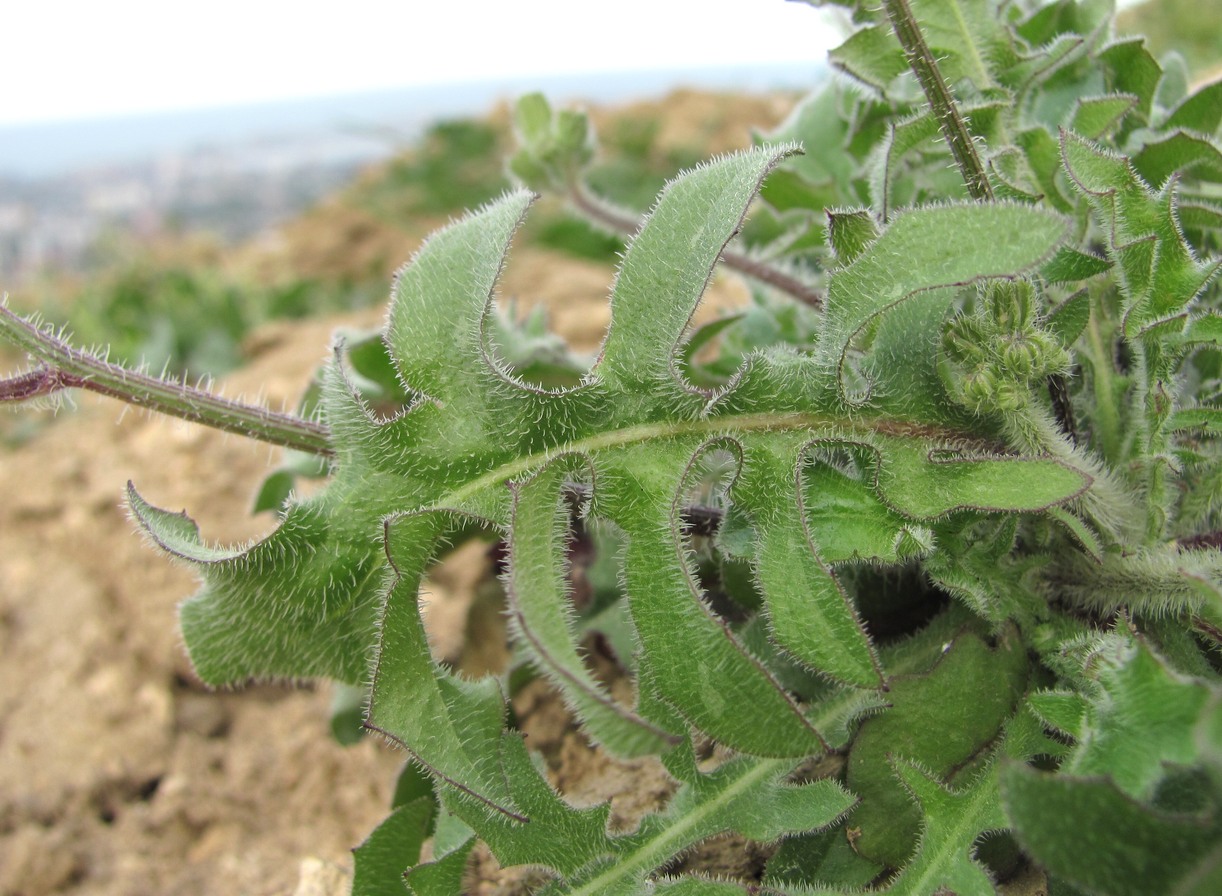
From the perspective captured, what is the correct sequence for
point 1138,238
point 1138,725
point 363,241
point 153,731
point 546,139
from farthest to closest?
point 363,241 → point 153,731 → point 546,139 → point 1138,238 → point 1138,725

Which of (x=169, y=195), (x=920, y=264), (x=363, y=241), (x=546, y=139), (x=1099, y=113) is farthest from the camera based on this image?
(x=169, y=195)

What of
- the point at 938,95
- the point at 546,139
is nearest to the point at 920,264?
the point at 938,95

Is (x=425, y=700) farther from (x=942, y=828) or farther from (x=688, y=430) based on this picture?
(x=942, y=828)

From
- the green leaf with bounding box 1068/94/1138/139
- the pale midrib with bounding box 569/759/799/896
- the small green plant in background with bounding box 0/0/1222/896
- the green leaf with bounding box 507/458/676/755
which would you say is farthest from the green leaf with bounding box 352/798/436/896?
the green leaf with bounding box 1068/94/1138/139

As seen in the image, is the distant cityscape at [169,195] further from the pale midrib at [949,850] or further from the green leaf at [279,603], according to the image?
the pale midrib at [949,850]

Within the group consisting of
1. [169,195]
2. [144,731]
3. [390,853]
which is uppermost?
[390,853]

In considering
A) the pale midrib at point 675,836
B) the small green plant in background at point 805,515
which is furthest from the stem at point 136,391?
the pale midrib at point 675,836

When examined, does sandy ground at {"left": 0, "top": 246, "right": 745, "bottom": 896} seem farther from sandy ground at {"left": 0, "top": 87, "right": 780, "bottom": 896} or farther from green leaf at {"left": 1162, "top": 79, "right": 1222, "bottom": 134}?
green leaf at {"left": 1162, "top": 79, "right": 1222, "bottom": 134}

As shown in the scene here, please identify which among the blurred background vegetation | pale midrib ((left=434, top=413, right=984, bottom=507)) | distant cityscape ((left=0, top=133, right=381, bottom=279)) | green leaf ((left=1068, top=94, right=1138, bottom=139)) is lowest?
distant cityscape ((left=0, top=133, right=381, bottom=279))
